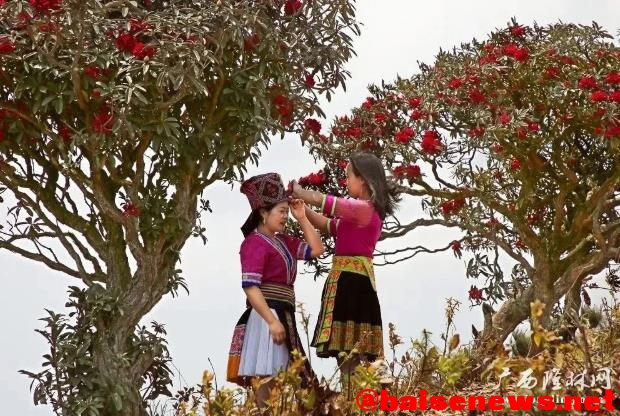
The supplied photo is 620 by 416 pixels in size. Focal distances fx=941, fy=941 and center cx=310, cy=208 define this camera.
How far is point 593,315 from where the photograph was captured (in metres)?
13.7

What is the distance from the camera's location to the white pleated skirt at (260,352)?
6906 mm

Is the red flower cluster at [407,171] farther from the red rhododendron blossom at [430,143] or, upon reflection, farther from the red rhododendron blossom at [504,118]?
the red rhododendron blossom at [504,118]

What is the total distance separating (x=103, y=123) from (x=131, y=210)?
1.07 meters

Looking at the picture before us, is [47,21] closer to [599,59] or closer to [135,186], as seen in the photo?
[135,186]

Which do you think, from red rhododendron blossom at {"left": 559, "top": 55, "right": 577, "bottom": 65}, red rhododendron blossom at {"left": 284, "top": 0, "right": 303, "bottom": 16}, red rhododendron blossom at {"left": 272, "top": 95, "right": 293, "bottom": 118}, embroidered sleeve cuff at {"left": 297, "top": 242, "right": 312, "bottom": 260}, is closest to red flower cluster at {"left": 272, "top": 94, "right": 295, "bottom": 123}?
red rhododendron blossom at {"left": 272, "top": 95, "right": 293, "bottom": 118}

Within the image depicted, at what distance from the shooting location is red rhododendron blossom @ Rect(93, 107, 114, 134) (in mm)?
8211

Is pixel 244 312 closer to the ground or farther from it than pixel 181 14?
closer to the ground

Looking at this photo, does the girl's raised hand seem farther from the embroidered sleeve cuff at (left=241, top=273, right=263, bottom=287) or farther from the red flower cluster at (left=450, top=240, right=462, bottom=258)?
the red flower cluster at (left=450, top=240, right=462, bottom=258)

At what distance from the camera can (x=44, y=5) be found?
24.8 feet

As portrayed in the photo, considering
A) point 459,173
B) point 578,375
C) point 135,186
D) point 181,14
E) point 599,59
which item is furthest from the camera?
point 459,173

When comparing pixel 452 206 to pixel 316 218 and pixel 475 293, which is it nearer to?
pixel 475 293

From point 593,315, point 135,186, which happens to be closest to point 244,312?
point 135,186

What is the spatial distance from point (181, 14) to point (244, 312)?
2.88 meters

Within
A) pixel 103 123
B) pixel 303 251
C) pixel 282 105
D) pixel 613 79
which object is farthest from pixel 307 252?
pixel 613 79
